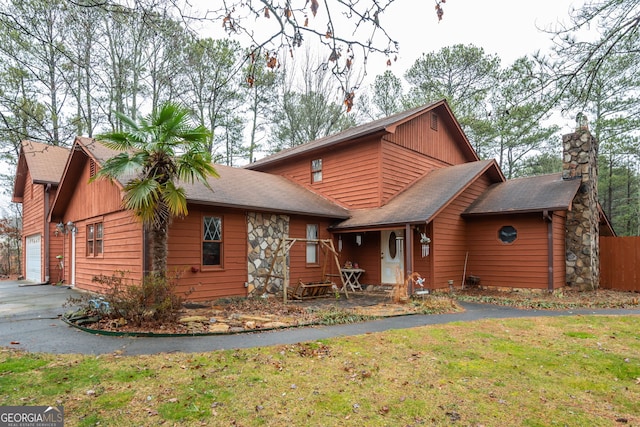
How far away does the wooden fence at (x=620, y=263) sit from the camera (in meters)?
12.4

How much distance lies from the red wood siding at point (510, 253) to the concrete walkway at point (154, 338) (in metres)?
2.95

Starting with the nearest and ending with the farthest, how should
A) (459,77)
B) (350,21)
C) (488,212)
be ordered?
(350,21)
(488,212)
(459,77)

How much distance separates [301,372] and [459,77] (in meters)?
21.6

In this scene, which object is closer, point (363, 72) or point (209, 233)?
point (363, 72)

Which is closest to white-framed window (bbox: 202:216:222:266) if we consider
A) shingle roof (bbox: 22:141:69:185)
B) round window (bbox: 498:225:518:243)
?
round window (bbox: 498:225:518:243)

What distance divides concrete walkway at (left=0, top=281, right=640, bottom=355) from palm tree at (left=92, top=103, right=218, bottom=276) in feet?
6.00

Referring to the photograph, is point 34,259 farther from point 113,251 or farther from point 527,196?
point 527,196

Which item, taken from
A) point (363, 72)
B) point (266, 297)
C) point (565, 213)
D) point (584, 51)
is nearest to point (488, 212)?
point (565, 213)

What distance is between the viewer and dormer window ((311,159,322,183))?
49.7ft

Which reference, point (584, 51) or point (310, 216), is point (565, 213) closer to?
point (310, 216)

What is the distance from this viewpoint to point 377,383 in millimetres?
4164

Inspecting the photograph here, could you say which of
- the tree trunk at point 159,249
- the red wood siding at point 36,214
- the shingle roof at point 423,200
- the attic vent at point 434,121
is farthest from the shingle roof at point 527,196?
the red wood siding at point 36,214

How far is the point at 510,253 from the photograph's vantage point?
483 inches

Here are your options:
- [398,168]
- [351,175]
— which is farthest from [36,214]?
[398,168]
